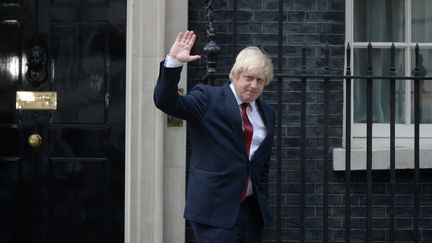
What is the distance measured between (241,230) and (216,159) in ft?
1.16

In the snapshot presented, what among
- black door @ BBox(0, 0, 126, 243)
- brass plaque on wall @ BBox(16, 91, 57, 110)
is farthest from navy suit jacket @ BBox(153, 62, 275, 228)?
brass plaque on wall @ BBox(16, 91, 57, 110)

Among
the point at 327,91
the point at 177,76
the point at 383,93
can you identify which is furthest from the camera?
the point at 383,93

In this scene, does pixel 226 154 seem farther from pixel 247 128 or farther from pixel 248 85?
pixel 248 85

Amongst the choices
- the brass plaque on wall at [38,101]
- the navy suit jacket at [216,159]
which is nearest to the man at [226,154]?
the navy suit jacket at [216,159]

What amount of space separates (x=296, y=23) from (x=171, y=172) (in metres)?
1.45

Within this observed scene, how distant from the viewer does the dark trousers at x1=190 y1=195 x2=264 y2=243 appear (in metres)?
3.12

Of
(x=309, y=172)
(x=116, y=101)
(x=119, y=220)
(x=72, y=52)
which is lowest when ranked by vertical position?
(x=119, y=220)

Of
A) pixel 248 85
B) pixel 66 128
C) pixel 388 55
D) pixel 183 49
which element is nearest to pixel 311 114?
pixel 388 55

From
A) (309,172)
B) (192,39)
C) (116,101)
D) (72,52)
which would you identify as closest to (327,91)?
(309,172)

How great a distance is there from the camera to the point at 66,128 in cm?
518

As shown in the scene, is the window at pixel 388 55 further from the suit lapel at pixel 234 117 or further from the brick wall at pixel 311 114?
the suit lapel at pixel 234 117

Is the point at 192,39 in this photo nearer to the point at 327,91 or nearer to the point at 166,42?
the point at 327,91

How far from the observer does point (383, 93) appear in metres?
5.50

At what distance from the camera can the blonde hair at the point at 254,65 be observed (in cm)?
314
